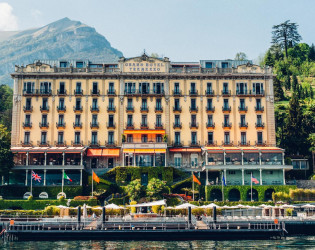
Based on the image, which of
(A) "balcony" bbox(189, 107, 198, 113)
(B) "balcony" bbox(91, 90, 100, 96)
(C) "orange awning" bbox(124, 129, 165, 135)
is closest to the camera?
(C) "orange awning" bbox(124, 129, 165, 135)

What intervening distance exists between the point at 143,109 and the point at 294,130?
3286 centimetres

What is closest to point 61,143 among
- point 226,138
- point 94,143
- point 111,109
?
point 94,143

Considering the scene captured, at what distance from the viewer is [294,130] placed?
9325 centimetres

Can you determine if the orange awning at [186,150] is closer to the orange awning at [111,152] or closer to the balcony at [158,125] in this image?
the balcony at [158,125]

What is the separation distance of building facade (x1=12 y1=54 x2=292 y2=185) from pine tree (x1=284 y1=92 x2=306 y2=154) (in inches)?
359

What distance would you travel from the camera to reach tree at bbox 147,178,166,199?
Result: 69750 millimetres

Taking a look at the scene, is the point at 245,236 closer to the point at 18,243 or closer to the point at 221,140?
the point at 18,243

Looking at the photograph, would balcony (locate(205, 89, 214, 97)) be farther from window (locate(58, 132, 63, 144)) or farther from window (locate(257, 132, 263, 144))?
window (locate(58, 132, 63, 144))

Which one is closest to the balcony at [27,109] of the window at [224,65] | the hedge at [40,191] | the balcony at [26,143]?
the balcony at [26,143]

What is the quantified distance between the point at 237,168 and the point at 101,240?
32.4 metres

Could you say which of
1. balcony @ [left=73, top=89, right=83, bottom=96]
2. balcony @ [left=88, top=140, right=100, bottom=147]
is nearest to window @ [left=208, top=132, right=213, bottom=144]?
balcony @ [left=88, top=140, right=100, bottom=147]

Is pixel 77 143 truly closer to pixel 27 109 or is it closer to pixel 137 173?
pixel 27 109

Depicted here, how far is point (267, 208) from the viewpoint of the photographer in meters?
60.2

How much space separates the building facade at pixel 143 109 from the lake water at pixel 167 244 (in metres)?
30.5
